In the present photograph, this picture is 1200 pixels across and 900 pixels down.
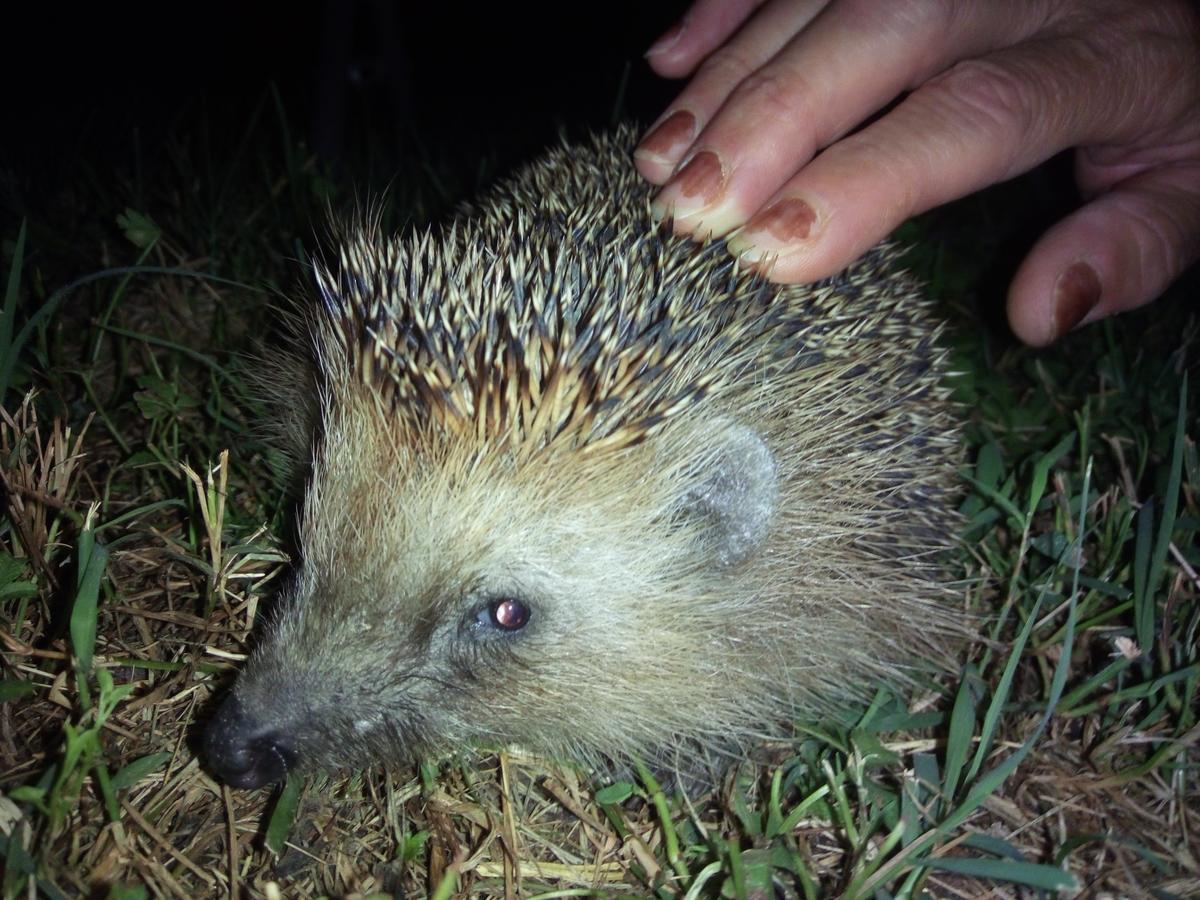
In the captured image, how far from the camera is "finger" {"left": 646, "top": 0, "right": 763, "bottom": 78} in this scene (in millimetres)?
2695

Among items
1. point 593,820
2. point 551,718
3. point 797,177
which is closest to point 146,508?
point 551,718

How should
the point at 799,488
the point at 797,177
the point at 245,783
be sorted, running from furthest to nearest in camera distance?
the point at 797,177 → the point at 799,488 → the point at 245,783

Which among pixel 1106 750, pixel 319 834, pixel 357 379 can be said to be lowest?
pixel 1106 750

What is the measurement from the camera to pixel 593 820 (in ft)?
5.07

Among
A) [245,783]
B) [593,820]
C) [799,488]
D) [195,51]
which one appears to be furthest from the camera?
[195,51]

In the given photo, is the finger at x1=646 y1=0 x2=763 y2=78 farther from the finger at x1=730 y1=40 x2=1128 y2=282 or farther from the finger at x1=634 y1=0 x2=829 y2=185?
the finger at x1=730 y1=40 x2=1128 y2=282

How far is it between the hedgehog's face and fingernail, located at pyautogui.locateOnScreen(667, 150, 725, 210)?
1.64ft

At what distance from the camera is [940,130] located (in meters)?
1.93

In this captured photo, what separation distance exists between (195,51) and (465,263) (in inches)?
177

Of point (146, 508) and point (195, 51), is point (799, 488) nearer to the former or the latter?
point (146, 508)

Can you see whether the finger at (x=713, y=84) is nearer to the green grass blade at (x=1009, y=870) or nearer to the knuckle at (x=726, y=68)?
the knuckle at (x=726, y=68)

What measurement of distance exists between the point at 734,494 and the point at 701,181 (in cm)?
61

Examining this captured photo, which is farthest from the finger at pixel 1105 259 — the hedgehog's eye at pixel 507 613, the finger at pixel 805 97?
the hedgehog's eye at pixel 507 613

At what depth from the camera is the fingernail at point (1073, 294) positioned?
1.98 metres
